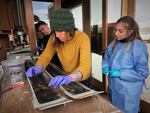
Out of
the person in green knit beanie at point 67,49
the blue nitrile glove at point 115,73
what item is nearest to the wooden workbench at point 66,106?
Result: the person in green knit beanie at point 67,49

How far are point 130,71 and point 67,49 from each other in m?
0.67

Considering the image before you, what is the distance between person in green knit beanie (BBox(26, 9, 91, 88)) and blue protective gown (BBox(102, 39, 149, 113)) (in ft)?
1.59

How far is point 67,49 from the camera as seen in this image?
1333 mm

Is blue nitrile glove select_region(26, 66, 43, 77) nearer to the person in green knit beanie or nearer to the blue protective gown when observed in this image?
the person in green knit beanie

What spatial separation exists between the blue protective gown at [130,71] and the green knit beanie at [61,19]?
687mm

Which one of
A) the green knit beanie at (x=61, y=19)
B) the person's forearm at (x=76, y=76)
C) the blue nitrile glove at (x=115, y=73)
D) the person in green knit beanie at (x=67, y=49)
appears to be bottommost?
the blue nitrile glove at (x=115, y=73)

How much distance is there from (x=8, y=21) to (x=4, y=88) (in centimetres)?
171

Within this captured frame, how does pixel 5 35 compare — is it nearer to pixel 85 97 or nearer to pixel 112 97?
pixel 112 97

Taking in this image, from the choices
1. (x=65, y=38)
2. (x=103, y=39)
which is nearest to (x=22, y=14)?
(x=103, y=39)

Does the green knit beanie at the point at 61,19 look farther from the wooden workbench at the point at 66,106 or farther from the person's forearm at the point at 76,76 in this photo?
the wooden workbench at the point at 66,106

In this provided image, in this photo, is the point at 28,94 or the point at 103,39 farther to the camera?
the point at 103,39

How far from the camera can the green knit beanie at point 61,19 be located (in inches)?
44.1

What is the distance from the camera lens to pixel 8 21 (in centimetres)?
252

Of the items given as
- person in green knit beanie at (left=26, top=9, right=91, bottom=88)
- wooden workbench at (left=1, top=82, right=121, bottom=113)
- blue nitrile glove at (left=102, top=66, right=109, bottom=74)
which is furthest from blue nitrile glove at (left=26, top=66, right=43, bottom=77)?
blue nitrile glove at (left=102, top=66, right=109, bottom=74)
